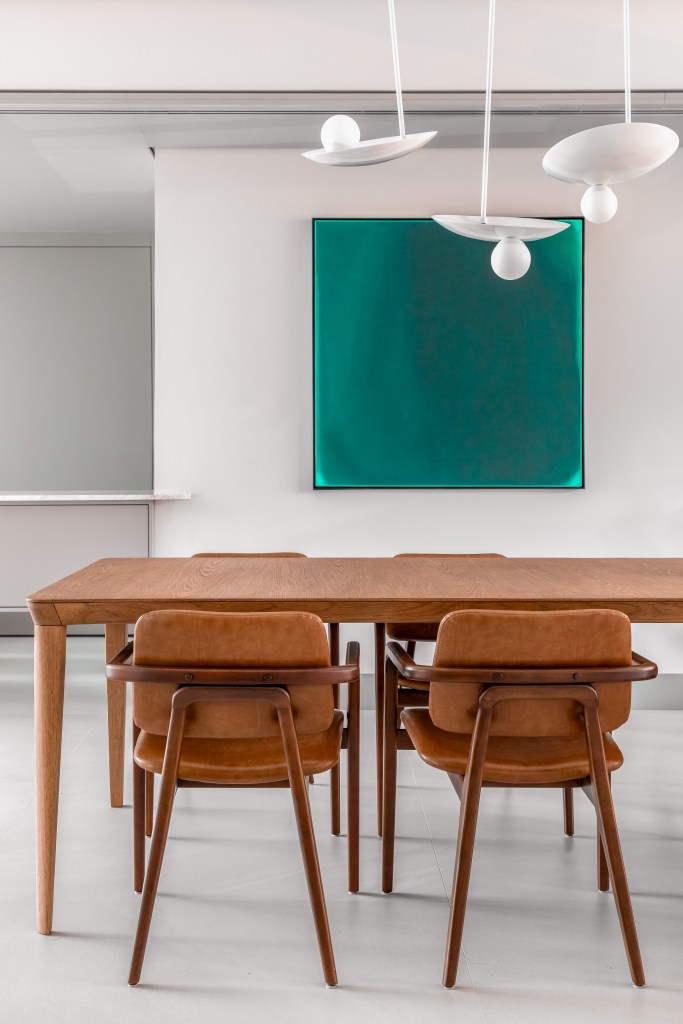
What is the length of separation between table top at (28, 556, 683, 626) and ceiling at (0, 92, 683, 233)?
2.31m

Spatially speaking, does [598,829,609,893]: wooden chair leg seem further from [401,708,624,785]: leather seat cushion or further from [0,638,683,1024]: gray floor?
[401,708,624,785]: leather seat cushion

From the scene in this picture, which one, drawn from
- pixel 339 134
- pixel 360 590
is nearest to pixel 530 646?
pixel 360 590

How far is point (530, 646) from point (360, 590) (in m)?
0.55

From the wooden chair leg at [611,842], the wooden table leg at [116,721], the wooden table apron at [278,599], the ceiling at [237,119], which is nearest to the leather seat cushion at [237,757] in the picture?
the wooden table apron at [278,599]

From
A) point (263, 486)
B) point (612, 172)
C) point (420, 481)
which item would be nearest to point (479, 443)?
point (420, 481)

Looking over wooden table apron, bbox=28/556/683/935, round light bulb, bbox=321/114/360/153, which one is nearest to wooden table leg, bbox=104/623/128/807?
wooden table apron, bbox=28/556/683/935

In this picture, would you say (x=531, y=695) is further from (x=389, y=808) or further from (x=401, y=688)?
(x=401, y=688)

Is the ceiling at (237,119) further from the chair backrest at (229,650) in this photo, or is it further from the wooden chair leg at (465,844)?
the wooden chair leg at (465,844)

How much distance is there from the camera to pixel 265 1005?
171cm

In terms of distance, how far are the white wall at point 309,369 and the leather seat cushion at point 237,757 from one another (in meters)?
2.39

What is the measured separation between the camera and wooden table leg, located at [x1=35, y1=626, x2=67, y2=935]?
1.99m

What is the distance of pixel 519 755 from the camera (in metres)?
1.89

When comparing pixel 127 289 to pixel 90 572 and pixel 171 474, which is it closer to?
pixel 171 474

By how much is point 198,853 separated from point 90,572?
89cm
